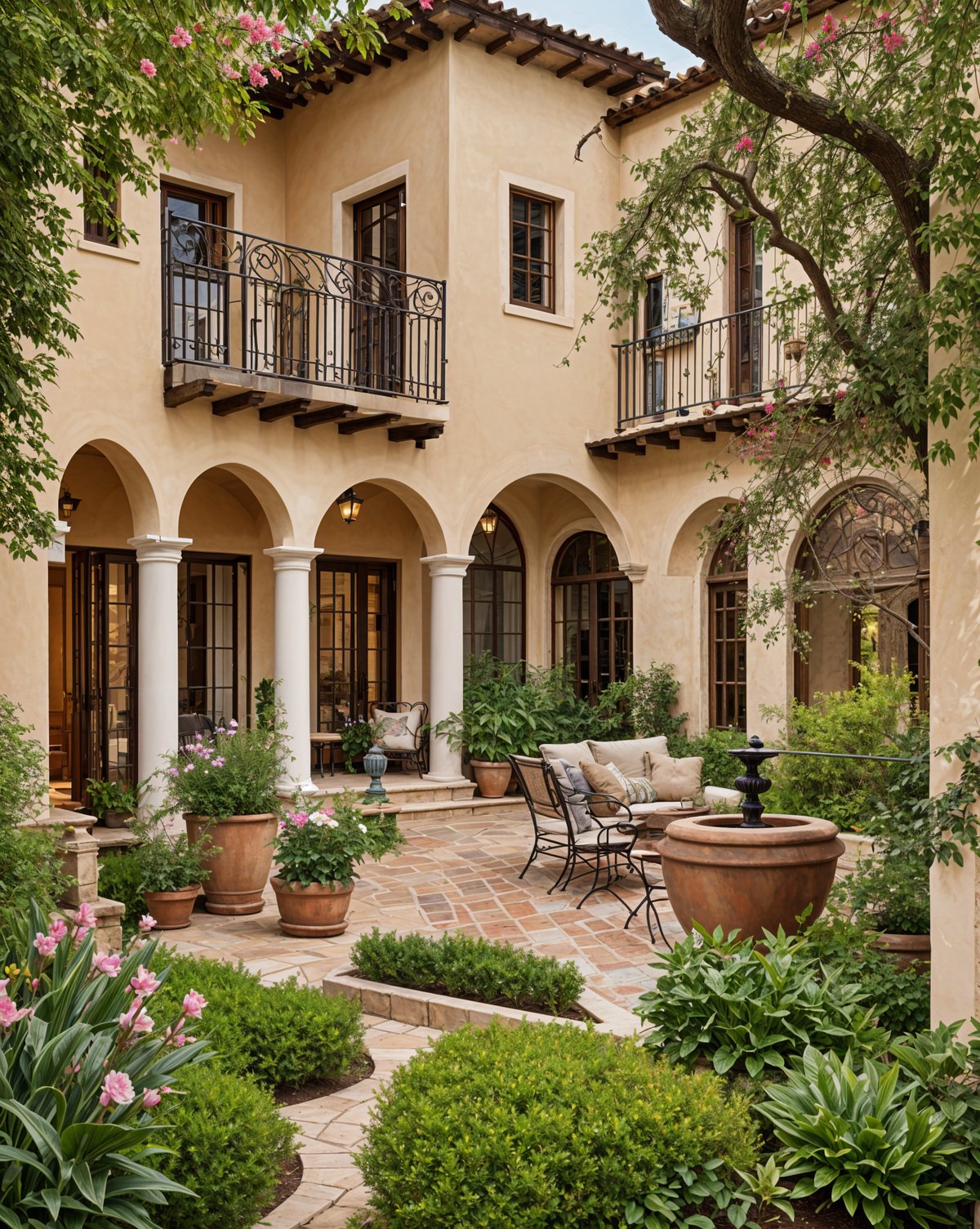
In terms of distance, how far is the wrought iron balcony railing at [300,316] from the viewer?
1095 centimetres

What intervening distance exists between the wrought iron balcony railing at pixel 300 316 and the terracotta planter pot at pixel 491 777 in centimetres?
406

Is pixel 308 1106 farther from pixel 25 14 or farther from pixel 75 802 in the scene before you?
pixel 75 802

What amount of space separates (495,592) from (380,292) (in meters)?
4.56

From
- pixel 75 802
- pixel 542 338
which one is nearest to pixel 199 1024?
pixel 75 802

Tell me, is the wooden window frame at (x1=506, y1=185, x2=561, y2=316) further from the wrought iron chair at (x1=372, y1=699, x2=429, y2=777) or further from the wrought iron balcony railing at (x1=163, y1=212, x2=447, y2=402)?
the wrought iron chair at (x1=372, y1=699, x2=429, y2=777)

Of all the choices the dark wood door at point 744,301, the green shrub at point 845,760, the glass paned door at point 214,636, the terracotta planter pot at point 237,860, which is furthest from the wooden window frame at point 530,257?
the terracotta planter pot at point 237,860

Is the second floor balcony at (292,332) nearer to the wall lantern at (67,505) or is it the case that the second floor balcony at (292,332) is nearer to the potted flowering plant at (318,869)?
the wall lantern at (67,505)

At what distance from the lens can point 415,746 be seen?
45.2ft

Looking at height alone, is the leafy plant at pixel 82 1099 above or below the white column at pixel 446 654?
below

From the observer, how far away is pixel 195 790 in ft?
28.6

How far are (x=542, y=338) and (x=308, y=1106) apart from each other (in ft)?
33.7

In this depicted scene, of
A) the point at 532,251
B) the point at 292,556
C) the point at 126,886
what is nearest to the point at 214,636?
the point at 292,556

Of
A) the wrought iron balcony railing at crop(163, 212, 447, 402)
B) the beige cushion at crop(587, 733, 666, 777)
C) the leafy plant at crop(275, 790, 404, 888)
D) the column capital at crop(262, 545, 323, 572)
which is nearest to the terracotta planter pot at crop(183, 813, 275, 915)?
the leafy plant at crop(275, 790, 404, 888)

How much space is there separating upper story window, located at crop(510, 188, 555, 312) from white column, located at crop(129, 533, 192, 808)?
5.28 m
